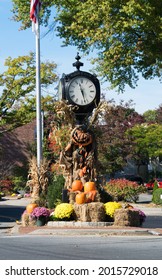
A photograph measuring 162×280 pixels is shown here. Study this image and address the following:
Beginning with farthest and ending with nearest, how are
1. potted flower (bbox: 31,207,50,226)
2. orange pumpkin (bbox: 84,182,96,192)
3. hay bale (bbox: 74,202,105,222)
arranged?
orange pumpkin (bbox: 84,182,96,192), potted flower (bbox: 31,207,50,226), hay bale (bbox: 74,202,105,222)

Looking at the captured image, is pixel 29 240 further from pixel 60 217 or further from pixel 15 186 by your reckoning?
pixel 15 186

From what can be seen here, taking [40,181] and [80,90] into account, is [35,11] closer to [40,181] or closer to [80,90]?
[80,90]

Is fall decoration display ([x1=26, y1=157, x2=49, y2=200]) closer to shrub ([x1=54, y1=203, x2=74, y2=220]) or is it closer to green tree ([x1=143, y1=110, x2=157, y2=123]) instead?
shrub ([x1=54, y1=203, x2=74, y2=220])

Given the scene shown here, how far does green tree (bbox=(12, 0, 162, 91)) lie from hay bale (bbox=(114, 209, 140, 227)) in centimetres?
1140

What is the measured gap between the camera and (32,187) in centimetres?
2566

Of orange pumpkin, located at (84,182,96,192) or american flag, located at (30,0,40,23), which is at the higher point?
american flag, located at (30,0,40,23)

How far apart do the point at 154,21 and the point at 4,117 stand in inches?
1013

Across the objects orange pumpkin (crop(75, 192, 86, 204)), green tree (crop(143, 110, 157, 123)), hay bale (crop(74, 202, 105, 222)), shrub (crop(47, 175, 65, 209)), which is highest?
green tree (crop(143, 110, 157, 123))

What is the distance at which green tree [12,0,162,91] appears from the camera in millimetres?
30469

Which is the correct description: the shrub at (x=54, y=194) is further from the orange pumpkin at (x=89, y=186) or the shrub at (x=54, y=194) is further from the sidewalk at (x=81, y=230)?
the sidewalk at (x=81, y=230)

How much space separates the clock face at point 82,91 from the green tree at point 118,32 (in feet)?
25.4

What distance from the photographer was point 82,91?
2270 cm

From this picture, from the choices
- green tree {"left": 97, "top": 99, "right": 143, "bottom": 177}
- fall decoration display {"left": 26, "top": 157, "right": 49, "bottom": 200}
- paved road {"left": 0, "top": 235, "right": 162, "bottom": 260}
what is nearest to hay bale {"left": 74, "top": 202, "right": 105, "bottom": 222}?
paved road {"left": 0, "top": 235, "right": 162, "bottom": 260}
